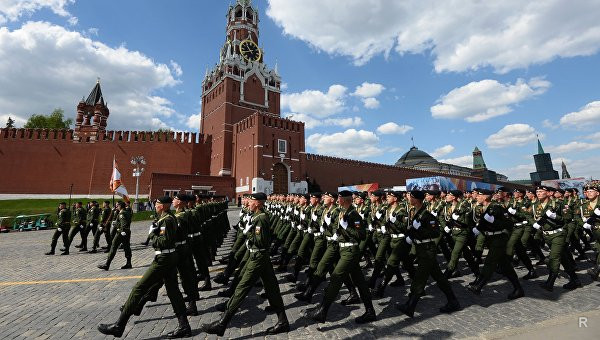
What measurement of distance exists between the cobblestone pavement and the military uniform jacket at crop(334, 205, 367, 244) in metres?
1.24

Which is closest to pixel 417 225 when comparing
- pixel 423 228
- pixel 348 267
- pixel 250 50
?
pixel 423 228

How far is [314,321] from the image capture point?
4.61m

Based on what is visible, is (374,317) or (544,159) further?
(544,159)

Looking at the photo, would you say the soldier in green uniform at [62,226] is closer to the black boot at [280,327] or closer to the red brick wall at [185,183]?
the black boot at [280,327]

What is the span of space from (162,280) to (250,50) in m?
51.5

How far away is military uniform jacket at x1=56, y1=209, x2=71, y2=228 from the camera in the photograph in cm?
1097

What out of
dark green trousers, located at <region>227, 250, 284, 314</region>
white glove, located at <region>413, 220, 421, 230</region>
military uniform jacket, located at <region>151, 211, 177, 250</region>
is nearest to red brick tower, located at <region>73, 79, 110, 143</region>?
military uniform jacket, located at <region>151, 211, 177, 250</region>

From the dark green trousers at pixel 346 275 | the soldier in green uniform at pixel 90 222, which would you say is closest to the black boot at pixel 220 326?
the dark green trousers at pixel 346 275

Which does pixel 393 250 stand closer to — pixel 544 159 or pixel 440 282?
pixel 440 282

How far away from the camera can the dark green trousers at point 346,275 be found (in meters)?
4.50

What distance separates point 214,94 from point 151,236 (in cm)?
4690

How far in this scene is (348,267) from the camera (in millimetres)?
4605

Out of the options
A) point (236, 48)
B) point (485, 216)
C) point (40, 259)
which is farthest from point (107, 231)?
point (236, 48)

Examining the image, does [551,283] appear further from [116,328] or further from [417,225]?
[116,328]
